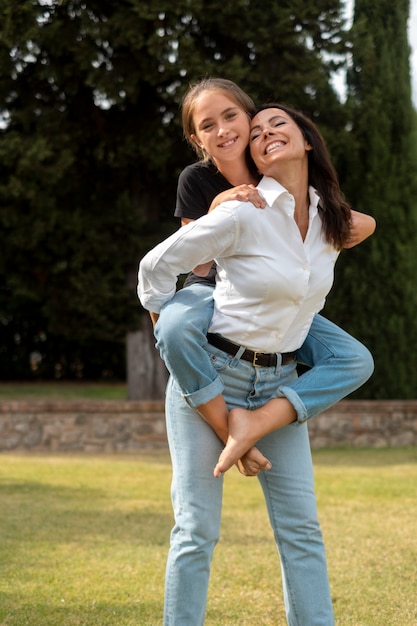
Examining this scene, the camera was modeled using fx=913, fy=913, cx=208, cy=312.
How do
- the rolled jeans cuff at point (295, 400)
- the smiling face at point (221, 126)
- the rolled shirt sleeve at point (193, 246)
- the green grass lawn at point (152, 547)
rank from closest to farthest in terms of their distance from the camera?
the rolled shirt sleeve at point (193, 246) → the rolled jeans cuff at point (295, 400) → the smiling face at point (221, 126) → the green grass lawn at point (152, 547)

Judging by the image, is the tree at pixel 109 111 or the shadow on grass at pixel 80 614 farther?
the tree at pixel 109 111

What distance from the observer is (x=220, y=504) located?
2615 millimetres

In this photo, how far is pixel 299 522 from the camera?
2619 millimetres

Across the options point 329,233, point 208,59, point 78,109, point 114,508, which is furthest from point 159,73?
point 329,233

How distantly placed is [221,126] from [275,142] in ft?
0.57

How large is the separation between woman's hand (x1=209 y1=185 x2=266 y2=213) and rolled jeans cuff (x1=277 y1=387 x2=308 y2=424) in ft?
1.75

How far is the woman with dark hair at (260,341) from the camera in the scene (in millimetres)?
2521

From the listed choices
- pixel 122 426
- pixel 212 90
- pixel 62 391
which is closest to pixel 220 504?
A: pixel 212 90

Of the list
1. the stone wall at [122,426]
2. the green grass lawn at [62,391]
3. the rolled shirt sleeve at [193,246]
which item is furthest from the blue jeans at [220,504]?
the green grass lawn at [62,391]

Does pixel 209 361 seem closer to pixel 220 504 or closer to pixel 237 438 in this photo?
pixel 237 438

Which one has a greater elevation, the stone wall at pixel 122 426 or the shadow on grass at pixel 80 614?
the shadow on grass at pixel 80 614

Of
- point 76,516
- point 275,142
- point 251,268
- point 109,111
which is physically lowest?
point 76,516

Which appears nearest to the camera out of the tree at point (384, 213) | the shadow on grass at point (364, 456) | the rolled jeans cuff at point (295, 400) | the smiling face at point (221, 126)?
the rolled jeans cuff at point (295, 400)

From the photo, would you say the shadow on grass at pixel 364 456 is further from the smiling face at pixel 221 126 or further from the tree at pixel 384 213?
the smiling face at pixel 221 126
